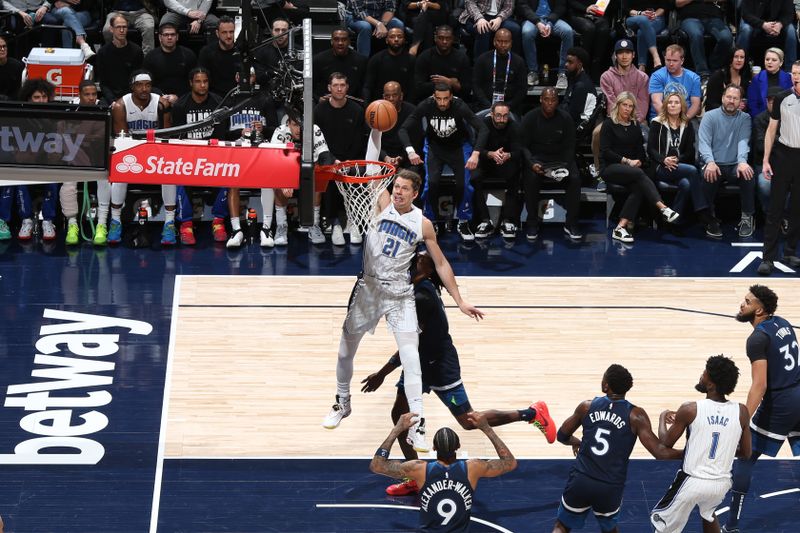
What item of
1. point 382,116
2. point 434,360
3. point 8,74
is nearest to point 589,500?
point 434,360

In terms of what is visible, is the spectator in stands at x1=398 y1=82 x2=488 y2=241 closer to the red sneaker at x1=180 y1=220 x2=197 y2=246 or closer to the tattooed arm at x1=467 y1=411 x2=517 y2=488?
the red sneaker at x1=180 y1=220 x2=197 y2=246

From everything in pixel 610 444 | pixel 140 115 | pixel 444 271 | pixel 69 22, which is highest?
pixel 69 22

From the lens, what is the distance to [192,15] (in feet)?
58.0

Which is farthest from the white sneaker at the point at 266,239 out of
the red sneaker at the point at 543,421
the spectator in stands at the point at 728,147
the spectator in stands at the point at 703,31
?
the red sneaker at the point at 543,421

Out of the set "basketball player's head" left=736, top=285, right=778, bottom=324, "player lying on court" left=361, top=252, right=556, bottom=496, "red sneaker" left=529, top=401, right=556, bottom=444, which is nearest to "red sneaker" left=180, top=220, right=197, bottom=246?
"player lying on court" left=361, top=252, right=556, bottom=496

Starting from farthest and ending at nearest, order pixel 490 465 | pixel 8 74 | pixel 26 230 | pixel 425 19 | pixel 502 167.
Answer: pixel 425 19 → pixel 502 167 → pixel 8 74 → pixel 26 230 → pixel 490 465

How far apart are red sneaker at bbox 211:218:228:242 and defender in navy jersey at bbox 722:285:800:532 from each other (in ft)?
25.7

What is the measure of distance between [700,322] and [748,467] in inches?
172

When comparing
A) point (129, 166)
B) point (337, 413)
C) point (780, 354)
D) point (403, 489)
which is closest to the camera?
point (780, 354)

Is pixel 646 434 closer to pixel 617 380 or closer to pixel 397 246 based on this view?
pixel 617 380

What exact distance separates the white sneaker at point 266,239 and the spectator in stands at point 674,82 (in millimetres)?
5178

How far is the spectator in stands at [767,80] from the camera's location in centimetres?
1702

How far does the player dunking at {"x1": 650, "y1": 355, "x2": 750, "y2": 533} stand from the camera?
8852mm

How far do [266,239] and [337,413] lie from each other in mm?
5302
